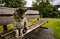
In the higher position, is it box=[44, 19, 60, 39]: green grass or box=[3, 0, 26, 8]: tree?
box=[3, 0, 26, 8]: tree

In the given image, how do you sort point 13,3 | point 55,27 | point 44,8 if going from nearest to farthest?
1. point 55,27
2. point 13,3
3. point 44,8

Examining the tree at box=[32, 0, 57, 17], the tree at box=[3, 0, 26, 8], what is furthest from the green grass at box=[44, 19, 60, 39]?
the tree at box=[32, 0, 57, 17]

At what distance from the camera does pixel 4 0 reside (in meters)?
22.7

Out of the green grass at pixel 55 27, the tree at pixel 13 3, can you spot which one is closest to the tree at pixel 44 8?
the tree at pixel 13 3

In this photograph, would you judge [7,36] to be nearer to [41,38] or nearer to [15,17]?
[15,17]

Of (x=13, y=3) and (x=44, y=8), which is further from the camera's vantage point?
(x=44, y=8)

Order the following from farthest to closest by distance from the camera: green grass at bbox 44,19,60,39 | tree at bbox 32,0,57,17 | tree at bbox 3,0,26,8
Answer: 1. tree at bbox 32,0,57,17
2. tree at bbox 3,0,26,8
3. green grass at bbox 44,19,60,39

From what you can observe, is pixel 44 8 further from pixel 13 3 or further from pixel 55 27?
pixel 55 27

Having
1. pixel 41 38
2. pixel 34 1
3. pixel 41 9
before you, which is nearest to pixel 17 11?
pixel 41 38

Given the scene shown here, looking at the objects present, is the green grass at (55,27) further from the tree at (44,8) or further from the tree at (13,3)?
the tree at (44,8)

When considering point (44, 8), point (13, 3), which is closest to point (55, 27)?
point (13, 3)

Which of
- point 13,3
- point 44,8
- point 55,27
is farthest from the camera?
point 44,8

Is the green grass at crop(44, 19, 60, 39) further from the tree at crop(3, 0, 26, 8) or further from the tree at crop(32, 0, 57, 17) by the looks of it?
the tree at crop(32, 0, 57, 17)

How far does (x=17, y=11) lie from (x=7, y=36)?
0.63 metres
